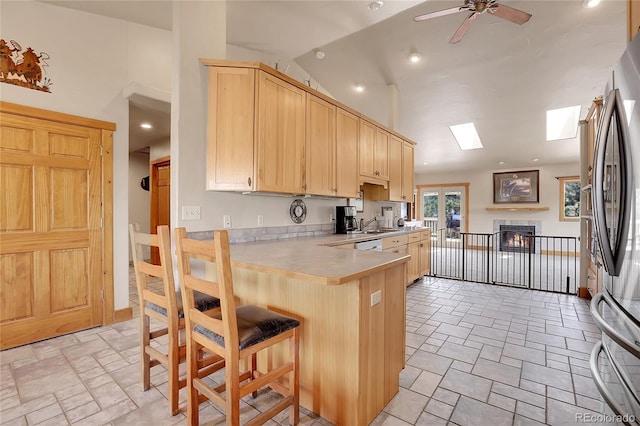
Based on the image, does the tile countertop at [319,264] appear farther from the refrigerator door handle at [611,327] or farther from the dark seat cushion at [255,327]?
the refrigerator door handle at [611,327]

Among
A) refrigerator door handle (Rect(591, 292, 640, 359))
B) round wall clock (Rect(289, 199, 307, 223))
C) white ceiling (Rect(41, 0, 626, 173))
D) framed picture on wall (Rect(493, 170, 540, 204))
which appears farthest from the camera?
framed picture on wall (Rect(493, 170, 540, 204))

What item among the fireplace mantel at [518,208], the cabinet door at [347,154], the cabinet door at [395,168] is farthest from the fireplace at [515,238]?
the cabinet door at [347,154]

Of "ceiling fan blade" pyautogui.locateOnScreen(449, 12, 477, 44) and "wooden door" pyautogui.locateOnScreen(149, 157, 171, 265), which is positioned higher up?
"ceiling fan blade" pyautogui.locateOnScreen(449, 12, 477, 44)

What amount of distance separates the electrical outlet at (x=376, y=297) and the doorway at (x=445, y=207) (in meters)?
8.69

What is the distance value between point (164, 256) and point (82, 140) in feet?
7.15

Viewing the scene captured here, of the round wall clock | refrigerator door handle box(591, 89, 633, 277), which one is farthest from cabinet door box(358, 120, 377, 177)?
refrigerator door handle box(591, 89, 633, 277)

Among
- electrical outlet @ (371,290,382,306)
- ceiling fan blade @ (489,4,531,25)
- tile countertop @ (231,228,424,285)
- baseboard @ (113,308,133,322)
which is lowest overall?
baseboard @ (113,308,133,322)

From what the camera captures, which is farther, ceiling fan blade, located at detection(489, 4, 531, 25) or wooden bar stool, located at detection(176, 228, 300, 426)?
ceiling fan blade, located at detection(489, 4, 531, 25)

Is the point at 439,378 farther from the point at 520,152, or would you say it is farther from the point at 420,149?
the point at 520,152

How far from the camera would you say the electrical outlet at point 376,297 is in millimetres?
Result: 1575

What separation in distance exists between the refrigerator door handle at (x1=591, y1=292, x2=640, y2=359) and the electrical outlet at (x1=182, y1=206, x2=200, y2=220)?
249 cm

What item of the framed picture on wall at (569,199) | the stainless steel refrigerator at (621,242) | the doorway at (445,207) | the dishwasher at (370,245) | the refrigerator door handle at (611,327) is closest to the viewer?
the refrigerator door handle at (611,327)

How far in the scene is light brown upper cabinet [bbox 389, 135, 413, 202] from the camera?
15.1 ft

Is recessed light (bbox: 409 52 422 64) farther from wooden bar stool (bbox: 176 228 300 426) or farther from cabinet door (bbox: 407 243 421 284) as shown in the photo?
wooden bar stool (bbox: 176 228 300 426)
